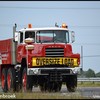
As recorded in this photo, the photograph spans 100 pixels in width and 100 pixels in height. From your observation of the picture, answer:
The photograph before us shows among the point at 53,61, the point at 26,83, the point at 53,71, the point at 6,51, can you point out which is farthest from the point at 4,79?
the point at 53,61

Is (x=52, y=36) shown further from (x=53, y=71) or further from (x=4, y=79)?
(x=4, y=79)

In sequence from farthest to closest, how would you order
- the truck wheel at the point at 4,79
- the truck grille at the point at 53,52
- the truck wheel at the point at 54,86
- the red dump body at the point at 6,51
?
the truck wheel at the point at 4,79 → the red dump body at the point at 6,51 → the truck wheel at the point at 54,86 → the truck grille at the point at 53,52

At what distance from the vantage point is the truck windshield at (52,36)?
25375 millimetres

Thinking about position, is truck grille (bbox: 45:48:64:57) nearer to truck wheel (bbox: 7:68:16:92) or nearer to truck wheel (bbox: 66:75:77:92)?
truck wheel (bbox: 66:75:77:92)

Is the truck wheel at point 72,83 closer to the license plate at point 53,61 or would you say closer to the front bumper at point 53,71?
the front bumper at point 53,71

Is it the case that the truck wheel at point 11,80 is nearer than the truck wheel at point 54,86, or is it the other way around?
the truck wheel at point 54,86

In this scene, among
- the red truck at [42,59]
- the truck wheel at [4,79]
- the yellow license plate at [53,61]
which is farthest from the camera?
the truck wheel at [4,79]

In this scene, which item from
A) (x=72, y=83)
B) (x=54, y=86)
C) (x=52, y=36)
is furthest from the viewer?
(x=72, y=83)

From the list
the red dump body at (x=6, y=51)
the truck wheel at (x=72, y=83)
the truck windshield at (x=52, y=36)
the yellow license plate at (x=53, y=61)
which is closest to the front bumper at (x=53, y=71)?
the yellow license plate at (x=53, y=61)

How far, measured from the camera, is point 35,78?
25328 mm

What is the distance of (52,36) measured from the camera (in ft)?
83.7

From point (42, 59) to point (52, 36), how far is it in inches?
64.4

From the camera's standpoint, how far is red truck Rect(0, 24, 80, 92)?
2455cm

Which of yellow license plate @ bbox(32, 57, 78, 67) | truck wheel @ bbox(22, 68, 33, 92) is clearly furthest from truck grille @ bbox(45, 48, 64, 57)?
truck wheel @ bbox(22, 68, 33, 92)
